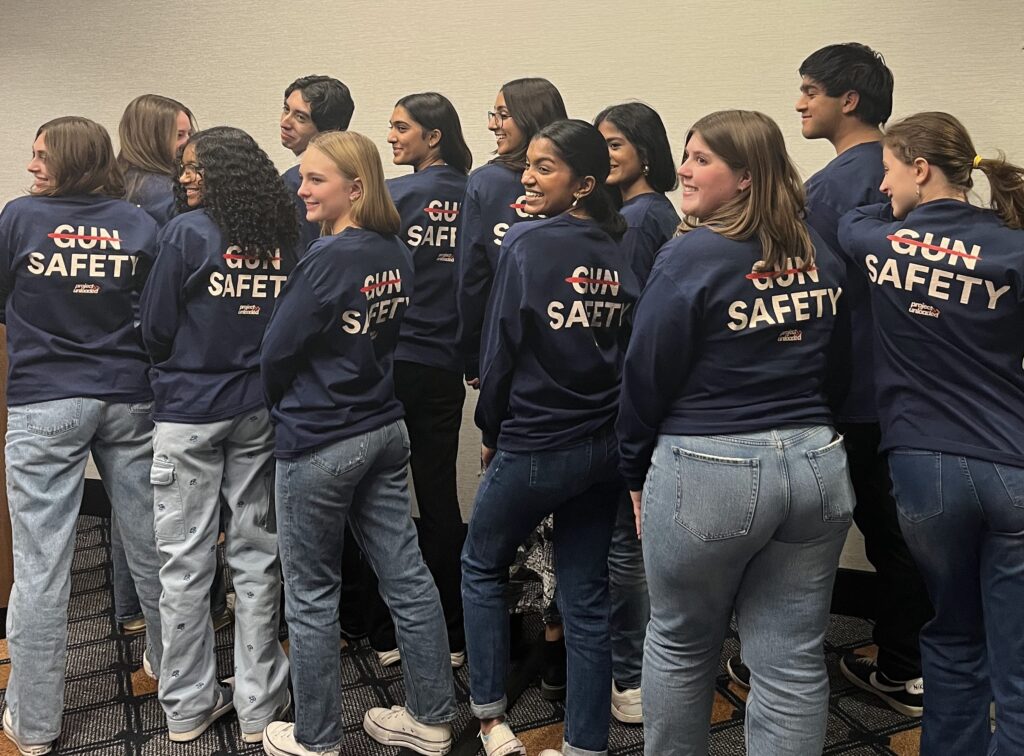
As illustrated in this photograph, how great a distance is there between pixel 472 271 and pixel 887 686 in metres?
1.58

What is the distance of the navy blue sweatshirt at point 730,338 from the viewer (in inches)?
63.7

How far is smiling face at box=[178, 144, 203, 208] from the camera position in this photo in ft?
7.25

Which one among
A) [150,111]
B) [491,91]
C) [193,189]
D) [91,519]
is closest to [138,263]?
[193,189]

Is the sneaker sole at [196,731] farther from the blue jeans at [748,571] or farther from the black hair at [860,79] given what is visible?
the black hair at [860,79]

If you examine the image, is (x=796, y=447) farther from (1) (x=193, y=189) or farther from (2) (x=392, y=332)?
(1) (x=193, y=189)

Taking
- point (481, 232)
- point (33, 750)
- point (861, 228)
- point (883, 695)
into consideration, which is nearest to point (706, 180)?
point (861, 228)

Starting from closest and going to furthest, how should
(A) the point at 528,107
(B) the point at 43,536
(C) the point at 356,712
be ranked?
(B) the point at 43,536
(C) the point at 356,712
(A) the point at 528,107

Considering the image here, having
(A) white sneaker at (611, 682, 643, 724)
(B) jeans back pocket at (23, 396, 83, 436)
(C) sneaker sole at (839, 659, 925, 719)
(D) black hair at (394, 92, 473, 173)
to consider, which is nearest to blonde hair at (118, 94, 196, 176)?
(D) black hair at (394, 92, 473, 173)

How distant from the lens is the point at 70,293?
7.46ft

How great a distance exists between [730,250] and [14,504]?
5.97ft

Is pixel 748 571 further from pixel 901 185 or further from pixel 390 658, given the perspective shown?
pixel 390 658

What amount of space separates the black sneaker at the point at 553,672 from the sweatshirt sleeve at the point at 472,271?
88cm

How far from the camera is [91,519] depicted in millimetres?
3891

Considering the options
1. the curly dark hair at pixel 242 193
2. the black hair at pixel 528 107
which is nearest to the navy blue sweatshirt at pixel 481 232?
the black hair at pixel 528 107
